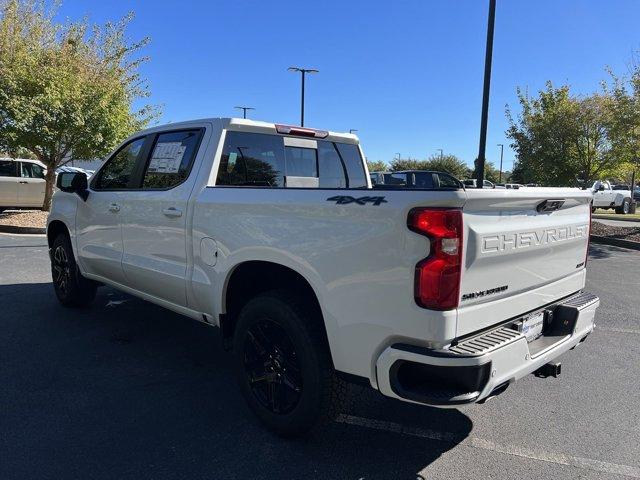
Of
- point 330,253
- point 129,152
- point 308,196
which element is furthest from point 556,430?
point 129,152


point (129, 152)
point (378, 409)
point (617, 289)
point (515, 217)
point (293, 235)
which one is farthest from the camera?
point (617, 289)

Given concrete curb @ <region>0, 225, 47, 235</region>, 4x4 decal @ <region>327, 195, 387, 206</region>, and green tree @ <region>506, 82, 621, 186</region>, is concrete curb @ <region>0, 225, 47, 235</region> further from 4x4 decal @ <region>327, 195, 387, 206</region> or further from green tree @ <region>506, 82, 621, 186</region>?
green tree @ <region>506, 82, 621, 186</region>

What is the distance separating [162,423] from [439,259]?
2081mm

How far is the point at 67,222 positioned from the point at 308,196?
361 cm

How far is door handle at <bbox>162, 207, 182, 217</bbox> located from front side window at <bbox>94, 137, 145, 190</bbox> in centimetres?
86

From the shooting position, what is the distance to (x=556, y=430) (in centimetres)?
329

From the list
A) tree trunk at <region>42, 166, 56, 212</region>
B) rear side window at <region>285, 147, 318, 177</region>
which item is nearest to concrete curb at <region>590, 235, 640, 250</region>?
rear side window at <region>285, 147, 318, 177</region>

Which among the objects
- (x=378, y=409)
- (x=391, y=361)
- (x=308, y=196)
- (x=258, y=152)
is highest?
(x=258, y=152)

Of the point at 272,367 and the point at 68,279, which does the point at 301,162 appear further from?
Result: the point at 68,279

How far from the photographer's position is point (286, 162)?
428 cm

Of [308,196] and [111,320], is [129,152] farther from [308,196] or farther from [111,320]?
[308,196]

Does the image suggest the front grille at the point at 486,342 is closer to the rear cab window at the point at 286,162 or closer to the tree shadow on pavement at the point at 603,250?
the rear cab window at the point at 286,162

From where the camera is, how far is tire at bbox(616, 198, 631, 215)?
25000mm

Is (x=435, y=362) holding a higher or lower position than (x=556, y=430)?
higher
